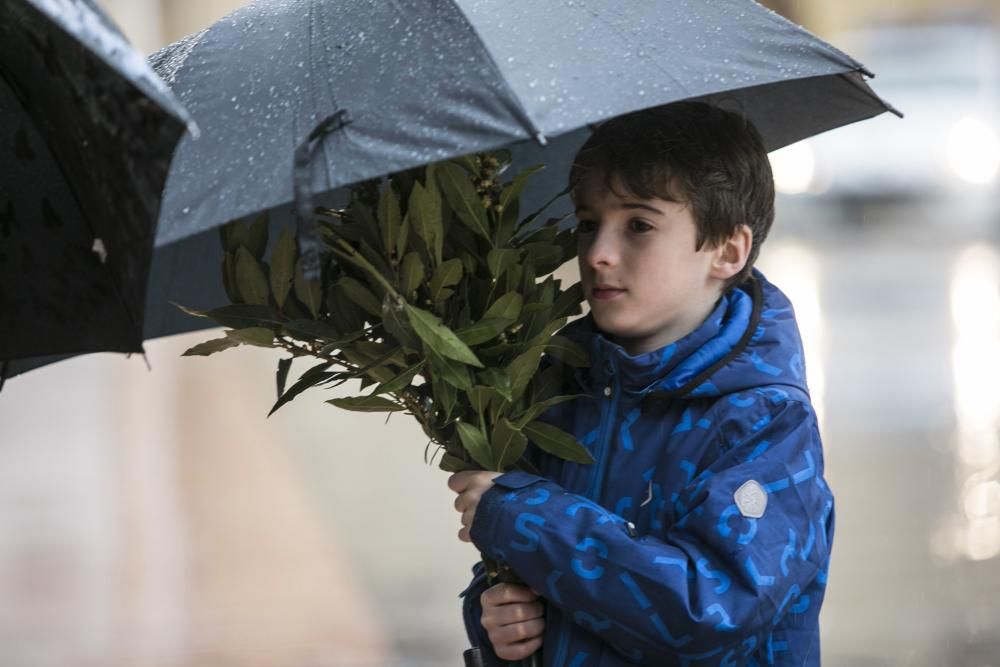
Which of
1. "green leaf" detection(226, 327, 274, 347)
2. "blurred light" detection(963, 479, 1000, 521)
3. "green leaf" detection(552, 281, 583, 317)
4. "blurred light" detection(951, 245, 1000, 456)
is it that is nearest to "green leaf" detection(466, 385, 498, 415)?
"green leaf" detection(552, 281, 583, 317)

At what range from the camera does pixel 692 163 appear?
7.16 feet

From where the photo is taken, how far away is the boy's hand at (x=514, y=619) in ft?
7.02

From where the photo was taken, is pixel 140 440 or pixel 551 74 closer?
pixel 551 74

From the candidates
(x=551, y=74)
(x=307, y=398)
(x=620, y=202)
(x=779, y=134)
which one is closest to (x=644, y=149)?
(x=620, y=202)

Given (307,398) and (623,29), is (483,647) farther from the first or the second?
(307,398)

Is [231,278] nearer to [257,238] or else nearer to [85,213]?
[257,238]

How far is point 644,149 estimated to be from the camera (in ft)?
7.13

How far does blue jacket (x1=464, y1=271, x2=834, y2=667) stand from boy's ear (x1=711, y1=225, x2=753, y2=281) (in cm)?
4

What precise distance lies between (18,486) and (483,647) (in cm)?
587

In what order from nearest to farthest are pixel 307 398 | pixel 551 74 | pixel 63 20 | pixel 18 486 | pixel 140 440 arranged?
pixel 63 20, pixel 551 74, pixel 18 486, pixel 140 440, pixel 307 398

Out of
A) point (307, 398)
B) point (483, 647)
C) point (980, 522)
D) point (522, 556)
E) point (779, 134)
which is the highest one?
point (779, 134)

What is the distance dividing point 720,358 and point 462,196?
438 mm

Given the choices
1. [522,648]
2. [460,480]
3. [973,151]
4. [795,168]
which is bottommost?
[795,168]

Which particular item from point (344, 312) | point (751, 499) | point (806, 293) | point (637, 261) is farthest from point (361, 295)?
point (806, 293)
